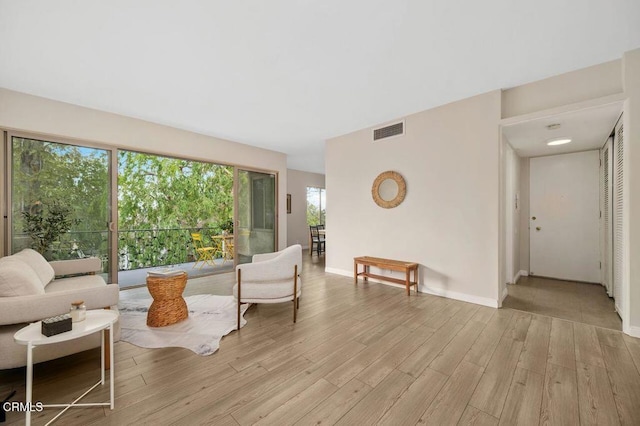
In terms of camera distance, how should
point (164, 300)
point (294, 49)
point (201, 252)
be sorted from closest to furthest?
point (294, 49) → point (164, 300) → point (201, 252)

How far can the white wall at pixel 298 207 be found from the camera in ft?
29.1

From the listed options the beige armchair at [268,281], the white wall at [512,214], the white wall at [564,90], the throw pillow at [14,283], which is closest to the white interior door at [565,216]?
the white wall at [512,214]

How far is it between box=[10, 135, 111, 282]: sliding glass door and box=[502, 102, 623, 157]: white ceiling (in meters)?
6.04

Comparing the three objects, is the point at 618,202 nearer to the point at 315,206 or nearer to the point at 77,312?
the point at 77,312

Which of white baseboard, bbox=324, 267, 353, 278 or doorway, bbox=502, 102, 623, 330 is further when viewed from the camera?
white baseboard, bbox=324, 267, 353, 278

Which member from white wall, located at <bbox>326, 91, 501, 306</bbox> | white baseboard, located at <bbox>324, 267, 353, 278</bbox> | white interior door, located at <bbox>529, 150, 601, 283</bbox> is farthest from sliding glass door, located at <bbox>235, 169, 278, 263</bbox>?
white interior door, located at <bbox>529, 150, 601, 283</bbox>

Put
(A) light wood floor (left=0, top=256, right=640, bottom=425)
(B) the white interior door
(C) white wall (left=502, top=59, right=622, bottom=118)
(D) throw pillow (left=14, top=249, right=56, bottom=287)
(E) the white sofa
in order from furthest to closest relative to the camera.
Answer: (B) the white interior door → (C) white wall (left=502, top=59, right=622, bottom=118) → (D) throw pillow (left=14, top=249, right=56, bottom=287) → (E) the white sofa → (A) light wood floor (left=0, top=256, right=640, bottom=425)

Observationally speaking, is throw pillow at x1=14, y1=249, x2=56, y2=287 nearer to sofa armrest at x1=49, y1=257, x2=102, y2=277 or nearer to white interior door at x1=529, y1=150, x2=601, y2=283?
sofa armrest at x1=49, y1=257, x2=102, y2=277

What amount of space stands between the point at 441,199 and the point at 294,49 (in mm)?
2856

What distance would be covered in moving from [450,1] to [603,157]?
431 cm

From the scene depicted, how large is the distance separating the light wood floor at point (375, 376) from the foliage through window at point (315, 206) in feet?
22.0

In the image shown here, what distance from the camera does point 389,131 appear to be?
4.52m

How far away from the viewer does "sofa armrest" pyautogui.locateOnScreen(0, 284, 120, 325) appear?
176 cm

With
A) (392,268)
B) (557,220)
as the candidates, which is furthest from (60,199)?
(557,220)
